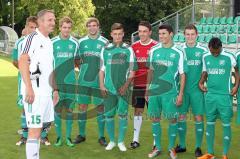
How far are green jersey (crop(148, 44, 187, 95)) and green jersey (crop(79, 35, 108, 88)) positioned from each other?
1115 mm

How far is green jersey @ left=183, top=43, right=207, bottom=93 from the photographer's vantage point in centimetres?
624

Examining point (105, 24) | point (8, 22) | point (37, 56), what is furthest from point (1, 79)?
point (8, 22)

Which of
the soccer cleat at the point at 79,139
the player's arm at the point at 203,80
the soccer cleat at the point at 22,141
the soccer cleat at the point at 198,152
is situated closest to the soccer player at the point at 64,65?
the soccer cleat at the point at 79,139

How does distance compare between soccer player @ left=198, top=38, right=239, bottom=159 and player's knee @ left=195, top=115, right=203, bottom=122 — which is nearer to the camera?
soccer player @ left=198, top=38, right=239, bottom=159

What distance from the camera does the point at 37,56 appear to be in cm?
510

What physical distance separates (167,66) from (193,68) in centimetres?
41

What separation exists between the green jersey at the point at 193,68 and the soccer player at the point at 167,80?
148mm

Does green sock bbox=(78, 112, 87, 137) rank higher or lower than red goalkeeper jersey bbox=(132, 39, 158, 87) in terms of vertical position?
lower

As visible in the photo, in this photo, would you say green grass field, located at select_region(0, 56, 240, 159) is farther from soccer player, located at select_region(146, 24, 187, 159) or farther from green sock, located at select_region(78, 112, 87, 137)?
soccer player, located at select_region(146, 24, 187, 159)

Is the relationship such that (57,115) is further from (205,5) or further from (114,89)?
(205,5)

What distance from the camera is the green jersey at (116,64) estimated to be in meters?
6.65

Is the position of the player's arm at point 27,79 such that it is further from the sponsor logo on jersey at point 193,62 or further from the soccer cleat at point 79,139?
the sponsor logo on jersey at point 193,62

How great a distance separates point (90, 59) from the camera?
7.07 m

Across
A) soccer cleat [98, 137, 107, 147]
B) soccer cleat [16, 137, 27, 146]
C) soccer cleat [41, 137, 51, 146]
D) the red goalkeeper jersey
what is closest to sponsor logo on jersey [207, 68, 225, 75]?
the red goalkeeper jersey
